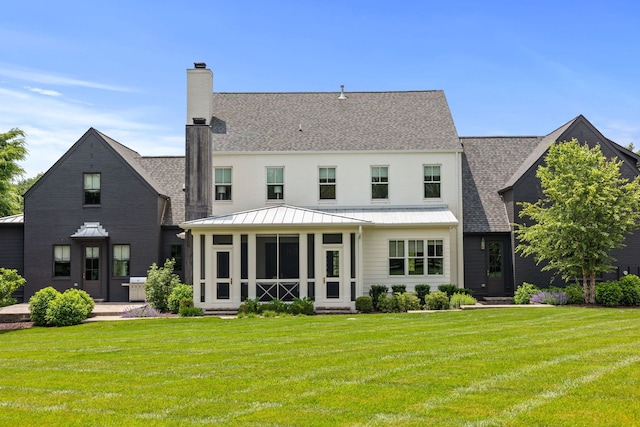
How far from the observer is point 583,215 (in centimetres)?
2383

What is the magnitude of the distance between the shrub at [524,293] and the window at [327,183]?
28.7 feet

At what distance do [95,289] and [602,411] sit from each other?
25.2m

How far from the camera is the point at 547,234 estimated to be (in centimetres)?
2448

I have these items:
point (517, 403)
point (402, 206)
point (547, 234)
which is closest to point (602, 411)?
point (517, 403)

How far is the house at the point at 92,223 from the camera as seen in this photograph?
1155 inches

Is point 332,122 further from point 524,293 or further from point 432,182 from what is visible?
point 524,293

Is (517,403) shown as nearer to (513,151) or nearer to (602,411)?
(602,411)

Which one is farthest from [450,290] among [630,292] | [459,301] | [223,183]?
[223,183]

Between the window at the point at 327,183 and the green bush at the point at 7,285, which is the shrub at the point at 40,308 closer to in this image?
the green bush at the point at 7,285

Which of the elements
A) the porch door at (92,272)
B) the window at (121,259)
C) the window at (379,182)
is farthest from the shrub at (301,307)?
the porch door at (92,272)

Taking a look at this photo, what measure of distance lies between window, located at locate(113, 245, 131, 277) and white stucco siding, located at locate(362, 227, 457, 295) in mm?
11097

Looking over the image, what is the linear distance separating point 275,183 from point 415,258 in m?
7.07

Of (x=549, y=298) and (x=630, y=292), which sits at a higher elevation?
(x=630, y=292)

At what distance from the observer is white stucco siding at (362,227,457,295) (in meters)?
26.1
